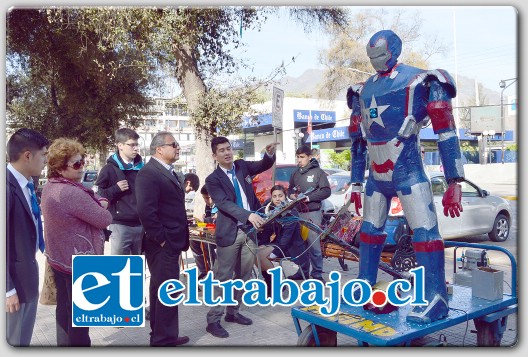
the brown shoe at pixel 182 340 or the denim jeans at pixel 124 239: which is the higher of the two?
the denim jeans at pixel 124 239

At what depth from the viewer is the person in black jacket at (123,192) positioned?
4.30m

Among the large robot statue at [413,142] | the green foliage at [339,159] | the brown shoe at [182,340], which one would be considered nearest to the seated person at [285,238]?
the brown shoe at [182,340]

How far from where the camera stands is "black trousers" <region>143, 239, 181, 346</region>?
359cm

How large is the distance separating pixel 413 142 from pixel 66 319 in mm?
2463

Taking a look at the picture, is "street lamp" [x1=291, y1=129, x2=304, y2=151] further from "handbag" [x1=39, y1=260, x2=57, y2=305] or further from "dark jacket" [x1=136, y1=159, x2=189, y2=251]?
"handbag" [x1=39, y1=260, x2=57, y2=305]

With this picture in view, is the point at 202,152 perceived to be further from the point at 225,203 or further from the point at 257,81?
the point at 225,203

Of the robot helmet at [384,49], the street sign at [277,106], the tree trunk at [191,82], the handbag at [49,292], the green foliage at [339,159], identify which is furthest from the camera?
the green foliage at [339,159]

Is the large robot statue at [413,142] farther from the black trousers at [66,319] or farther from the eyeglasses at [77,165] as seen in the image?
the black trousers at [66,319]

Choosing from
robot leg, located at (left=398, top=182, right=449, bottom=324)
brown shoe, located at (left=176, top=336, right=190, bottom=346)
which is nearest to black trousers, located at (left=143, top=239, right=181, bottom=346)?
brown shoe, located at (left=176, top=336, right=190, bottom=346)

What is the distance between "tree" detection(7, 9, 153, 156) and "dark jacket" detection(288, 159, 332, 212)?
201 centimetres

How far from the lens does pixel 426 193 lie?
3.28 m

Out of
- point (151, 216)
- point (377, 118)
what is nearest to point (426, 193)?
point (377, 118)

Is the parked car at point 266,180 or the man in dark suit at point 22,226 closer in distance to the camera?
the man in dark suit at point 22,226

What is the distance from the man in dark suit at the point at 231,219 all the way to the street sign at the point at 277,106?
421 millimetres
